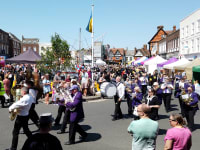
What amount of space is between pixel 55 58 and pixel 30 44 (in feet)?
228

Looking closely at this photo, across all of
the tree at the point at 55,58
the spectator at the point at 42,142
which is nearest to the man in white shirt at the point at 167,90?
the tree at the point at 55,58

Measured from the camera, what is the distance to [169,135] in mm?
3400

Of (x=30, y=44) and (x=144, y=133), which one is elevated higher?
(x=30, y=44)

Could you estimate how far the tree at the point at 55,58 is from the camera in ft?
53.2

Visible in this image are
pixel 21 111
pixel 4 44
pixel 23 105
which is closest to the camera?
pixel 23 105

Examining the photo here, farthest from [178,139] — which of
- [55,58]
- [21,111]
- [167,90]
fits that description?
[55,58]

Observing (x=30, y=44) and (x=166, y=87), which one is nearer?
(x=166, y=87)

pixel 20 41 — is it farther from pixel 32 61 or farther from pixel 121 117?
pixel 121 117

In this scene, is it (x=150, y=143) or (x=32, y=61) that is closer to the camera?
(x=150, y=143)

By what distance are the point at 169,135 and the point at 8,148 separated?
4.25 metres

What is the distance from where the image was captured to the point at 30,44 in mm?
81438

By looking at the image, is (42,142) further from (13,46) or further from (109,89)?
(13,46)

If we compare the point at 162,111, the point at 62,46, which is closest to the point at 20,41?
the point at 62,46

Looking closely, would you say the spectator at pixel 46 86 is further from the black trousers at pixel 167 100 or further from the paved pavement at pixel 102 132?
the black trousers at pixel 167 100
